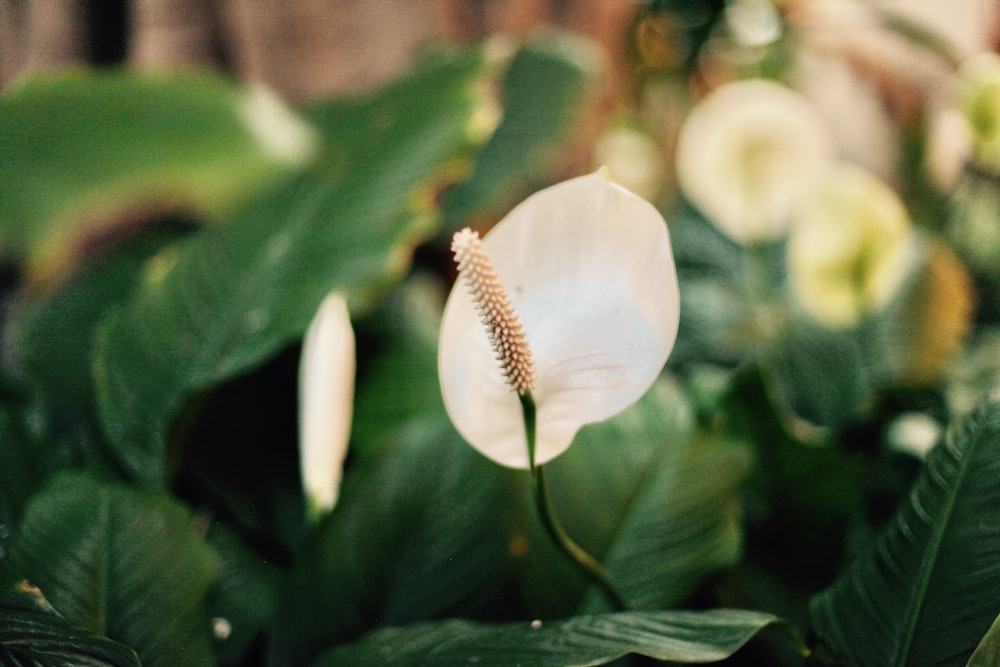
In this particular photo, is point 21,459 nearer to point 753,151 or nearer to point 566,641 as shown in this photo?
point 566,641

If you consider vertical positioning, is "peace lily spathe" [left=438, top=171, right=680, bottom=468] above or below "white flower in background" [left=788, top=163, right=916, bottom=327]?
above

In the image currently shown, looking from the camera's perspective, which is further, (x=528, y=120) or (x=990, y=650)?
(x=528, y=120)

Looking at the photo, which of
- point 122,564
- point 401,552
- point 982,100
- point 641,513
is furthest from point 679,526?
point 982,100

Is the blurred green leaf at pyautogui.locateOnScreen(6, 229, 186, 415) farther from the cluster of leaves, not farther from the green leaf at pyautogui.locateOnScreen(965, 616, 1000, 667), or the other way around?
the green leaf at pyautogui.locateOnScreen(965, 616, 1000, 667)

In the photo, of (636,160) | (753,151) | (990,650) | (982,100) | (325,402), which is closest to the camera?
(990,650)

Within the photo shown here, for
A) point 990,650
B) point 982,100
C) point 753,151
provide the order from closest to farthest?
point 990,650 < point 982,100 < point 753,151

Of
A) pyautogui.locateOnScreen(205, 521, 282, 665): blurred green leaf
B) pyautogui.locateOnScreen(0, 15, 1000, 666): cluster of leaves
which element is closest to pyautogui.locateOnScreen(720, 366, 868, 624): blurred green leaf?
pyautogui.locateOnScreen(0, 15, 1000, 666): cluster of leaves

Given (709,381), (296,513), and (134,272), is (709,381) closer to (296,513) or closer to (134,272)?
(296,513)
